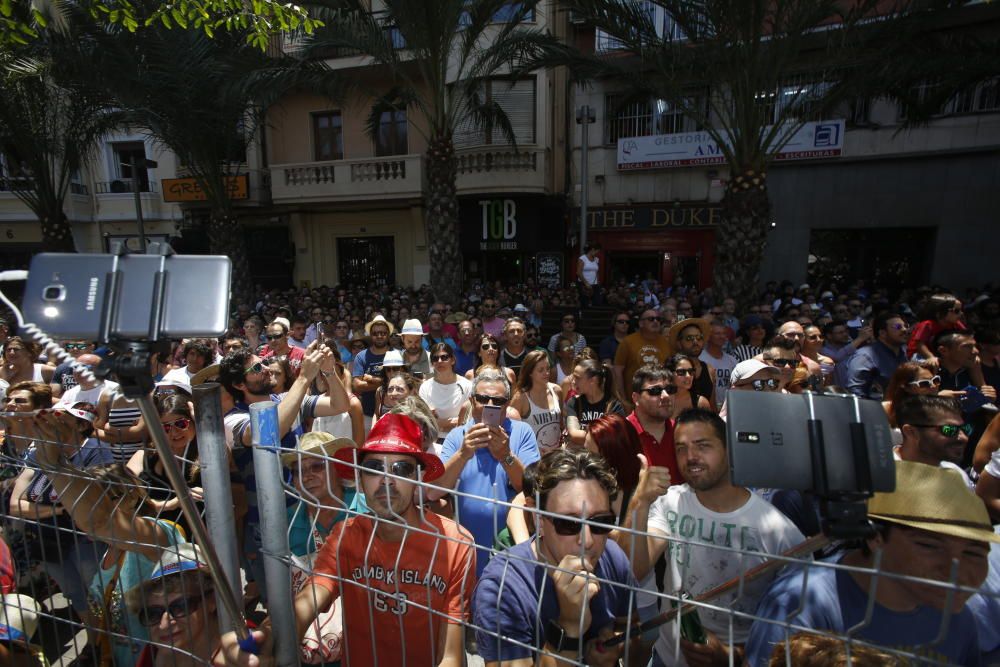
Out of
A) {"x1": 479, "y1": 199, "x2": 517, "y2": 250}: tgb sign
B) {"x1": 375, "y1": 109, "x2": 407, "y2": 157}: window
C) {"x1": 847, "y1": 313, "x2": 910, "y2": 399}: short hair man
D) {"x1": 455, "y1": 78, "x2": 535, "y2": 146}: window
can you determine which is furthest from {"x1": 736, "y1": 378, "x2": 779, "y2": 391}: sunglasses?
{"x1": 375, "y1": 109, "x2": 407, "y2": 157}: window

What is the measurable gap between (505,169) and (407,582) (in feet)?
45.6

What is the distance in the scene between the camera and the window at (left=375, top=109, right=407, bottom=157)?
1573 centimetres

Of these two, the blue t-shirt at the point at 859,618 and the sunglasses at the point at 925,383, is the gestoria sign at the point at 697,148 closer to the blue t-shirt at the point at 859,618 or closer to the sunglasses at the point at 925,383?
the sunglasses at the point at 925,383

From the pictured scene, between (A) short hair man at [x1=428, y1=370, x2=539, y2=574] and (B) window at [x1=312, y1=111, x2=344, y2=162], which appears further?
(B) window at [x1=312, y1=111, x2=344, y2=162]

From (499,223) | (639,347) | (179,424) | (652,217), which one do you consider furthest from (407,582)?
(652,217)

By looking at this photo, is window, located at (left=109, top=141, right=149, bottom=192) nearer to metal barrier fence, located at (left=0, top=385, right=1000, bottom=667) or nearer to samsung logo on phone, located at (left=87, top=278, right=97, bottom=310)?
metal barrier fence, located at (left=0, top=385, right=1000, bottom=667)

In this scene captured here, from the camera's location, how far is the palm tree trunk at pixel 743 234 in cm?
878

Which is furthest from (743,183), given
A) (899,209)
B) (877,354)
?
(899,209)

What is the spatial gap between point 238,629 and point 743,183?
9445 millimetres

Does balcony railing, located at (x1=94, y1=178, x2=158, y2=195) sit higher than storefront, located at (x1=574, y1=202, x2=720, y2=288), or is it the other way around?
balcony railing, located at (x1=94, y1=178, x2=158, y2=195)

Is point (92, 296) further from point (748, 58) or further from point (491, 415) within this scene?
point (748, 58)

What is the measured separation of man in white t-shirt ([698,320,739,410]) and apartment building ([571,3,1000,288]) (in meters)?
8.51

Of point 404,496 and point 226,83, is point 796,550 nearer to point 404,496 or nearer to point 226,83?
point 404,496

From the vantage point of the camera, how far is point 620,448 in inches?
111
